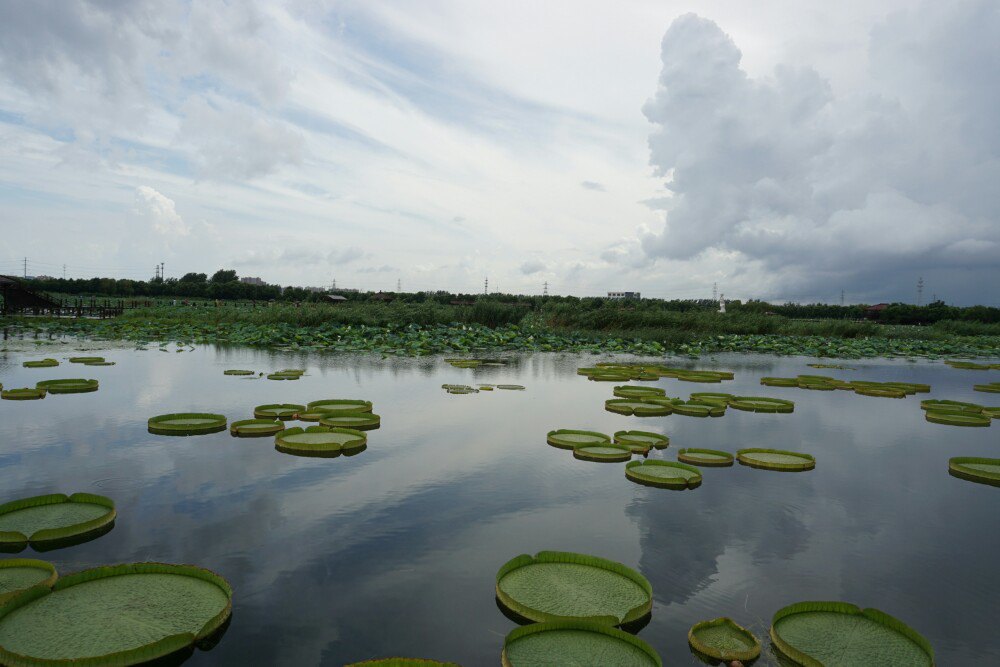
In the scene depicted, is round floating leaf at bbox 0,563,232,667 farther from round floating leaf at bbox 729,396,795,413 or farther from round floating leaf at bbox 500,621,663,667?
round floating leaf at bbox 729,396,795,413

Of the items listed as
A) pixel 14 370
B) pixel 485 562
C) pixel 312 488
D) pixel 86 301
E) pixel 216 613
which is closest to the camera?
pixel 216 613

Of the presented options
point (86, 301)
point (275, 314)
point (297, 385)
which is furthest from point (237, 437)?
point (86, 301)

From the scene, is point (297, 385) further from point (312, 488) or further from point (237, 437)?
point (312, 488)

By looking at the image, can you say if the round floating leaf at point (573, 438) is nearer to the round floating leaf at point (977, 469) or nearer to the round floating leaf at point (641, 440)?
the round floating leaf at point (641, 440)

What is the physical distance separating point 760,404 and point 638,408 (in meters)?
2.57

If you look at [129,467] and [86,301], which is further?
[86,301]

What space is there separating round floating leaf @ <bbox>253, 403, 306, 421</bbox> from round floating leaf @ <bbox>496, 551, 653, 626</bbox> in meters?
5.28

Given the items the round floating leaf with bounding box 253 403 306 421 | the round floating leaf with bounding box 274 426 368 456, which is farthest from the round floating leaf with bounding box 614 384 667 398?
the round floating leaf with bounding box 253 403 306 421

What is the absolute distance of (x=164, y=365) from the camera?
45.2 feet

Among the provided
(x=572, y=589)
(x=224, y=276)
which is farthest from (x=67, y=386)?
(x=224, y=276)

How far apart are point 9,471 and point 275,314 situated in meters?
21.1

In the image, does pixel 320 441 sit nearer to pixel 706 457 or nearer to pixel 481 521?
pixel 481 521

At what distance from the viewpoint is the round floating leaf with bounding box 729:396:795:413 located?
1010cm

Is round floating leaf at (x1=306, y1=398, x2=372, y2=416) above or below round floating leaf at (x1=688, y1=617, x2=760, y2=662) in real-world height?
above
